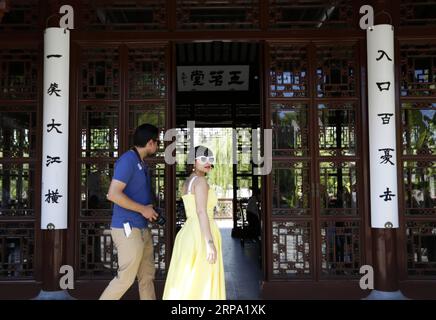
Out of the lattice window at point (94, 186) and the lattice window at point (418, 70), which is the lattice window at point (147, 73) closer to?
the lattice window at point (94, 186)

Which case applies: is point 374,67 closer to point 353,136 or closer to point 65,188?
point 353,136

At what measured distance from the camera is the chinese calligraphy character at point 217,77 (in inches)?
296

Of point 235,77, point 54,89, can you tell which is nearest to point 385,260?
point 54,89

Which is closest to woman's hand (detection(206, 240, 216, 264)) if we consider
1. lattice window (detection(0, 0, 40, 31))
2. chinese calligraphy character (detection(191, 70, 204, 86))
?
lattice window (detection(0, 0, 40, 31))

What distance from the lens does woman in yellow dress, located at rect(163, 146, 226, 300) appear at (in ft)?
8.96

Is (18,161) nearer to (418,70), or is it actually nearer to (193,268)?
(193,268)

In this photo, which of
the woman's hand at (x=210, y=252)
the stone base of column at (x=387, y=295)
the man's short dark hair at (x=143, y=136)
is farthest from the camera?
the stone base of column at (x=387, y=295)

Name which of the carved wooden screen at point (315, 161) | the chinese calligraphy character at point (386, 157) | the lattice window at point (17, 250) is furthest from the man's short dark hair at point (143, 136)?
the chinese calligraphy character at point (386, 157)

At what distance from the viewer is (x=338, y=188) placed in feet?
13.3

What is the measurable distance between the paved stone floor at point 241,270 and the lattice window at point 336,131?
4.86 feet

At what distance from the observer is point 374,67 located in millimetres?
3824

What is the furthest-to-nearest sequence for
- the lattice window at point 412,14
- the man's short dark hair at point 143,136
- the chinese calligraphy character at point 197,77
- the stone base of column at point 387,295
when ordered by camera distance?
the chinese calligraphy character at point 197,77 < the lattice window at point 412,14 < the stone base of column at point 387,295 < the man's short dark hair at point 143,136

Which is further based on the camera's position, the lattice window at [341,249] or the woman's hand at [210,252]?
the lattice window at [341,249]

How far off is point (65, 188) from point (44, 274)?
0.75 m
